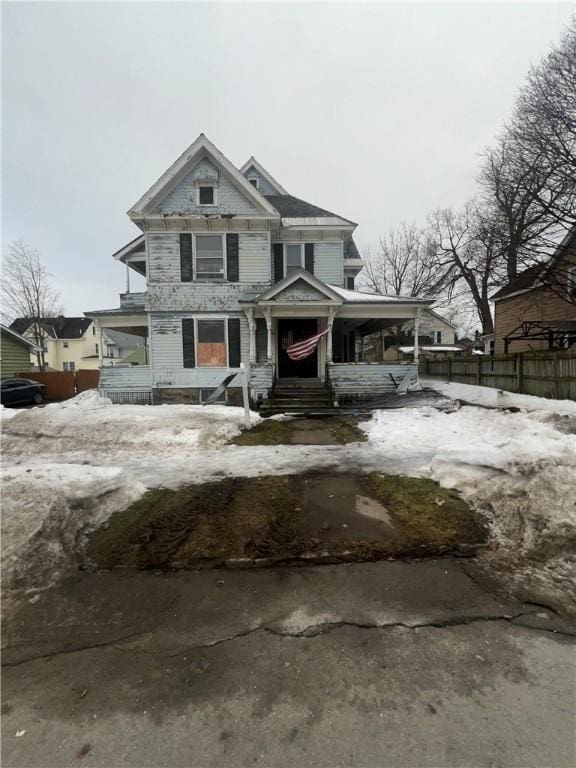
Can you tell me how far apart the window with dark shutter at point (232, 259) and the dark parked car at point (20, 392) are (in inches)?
541

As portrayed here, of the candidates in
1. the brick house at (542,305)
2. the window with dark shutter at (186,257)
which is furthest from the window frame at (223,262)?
the brick house at (542,305)

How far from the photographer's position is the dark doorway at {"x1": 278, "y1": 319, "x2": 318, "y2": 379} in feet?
50.7

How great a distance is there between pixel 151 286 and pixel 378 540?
42.9 feet

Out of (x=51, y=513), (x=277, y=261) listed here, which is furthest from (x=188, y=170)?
(x=51, y=513)

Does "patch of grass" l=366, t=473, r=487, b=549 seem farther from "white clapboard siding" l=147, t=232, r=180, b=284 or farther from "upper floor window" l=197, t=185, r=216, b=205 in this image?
"upper floor window" l=197, t=185, r=216, b=205

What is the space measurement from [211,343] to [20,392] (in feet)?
40.9

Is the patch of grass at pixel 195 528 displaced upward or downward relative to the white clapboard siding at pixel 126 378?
downward

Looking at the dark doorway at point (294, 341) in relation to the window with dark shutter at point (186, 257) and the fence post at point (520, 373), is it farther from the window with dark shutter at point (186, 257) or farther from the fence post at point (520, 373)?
the fence post at point (520, 373)

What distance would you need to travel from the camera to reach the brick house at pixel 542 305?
14320mm

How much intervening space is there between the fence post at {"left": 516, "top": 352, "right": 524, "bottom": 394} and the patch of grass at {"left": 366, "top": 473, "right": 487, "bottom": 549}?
10212 mm

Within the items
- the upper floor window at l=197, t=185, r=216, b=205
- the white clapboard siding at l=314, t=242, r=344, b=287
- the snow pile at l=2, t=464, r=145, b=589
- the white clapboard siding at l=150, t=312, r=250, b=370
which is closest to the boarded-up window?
the white clapboard siding at l=150, t=312, r=250, b=370

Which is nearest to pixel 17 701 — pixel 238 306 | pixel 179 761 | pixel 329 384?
pixel 179 761

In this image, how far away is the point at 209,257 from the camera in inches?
555

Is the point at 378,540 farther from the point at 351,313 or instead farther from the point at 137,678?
the point at 351,313
